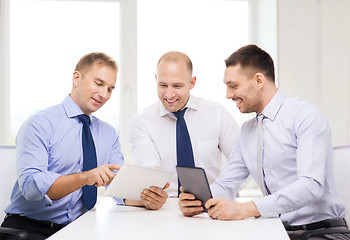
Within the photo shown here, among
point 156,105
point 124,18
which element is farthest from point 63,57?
point 156,105

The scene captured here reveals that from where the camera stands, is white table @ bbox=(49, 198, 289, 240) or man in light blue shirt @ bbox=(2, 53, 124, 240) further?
man in light blue shirt @ bbox=(2, 53, 124, 240)

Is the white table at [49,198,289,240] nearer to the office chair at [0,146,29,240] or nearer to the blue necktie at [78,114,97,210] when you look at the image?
the blue necktie at [78,114,97,210]

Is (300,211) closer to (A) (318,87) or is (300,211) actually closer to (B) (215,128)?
(B) (215,128)

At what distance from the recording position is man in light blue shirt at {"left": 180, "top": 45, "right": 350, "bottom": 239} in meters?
2.01

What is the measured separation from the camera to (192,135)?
3188 mm

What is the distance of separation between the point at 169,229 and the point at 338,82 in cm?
332

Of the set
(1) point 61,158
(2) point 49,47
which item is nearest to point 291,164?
(1) point 61,158

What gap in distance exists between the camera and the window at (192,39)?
15.5ft

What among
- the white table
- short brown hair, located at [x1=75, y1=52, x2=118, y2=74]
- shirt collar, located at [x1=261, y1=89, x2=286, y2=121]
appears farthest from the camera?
short brown hair, located at [x1=75, y1=52, x2=118, y2=74]

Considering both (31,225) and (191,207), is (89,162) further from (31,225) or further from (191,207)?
(191,207)

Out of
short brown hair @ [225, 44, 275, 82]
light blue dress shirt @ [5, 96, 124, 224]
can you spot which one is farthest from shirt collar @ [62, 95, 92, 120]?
short brown hair @ [225, 44, 275, 82]

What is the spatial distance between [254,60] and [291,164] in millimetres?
573

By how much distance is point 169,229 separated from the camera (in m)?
1.80

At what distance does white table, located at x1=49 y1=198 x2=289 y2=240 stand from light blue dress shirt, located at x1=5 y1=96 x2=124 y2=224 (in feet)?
1.10
